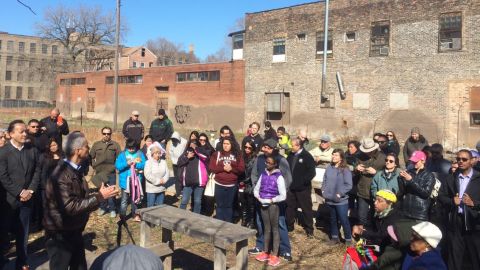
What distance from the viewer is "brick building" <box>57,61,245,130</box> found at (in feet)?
106

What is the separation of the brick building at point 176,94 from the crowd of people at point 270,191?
22.7m

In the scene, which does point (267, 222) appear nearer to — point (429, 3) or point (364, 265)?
point (364, 265)

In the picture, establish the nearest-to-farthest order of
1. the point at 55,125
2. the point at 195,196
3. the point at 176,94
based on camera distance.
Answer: the point at 195,196, the point at 55,125, the point at 176,94

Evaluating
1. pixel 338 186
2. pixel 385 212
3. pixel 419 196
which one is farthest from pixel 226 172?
pixel 419 196

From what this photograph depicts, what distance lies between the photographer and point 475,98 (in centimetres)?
2109

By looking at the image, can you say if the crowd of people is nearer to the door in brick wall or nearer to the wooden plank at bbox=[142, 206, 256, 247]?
the wooden plank at bbox=[142, 206, 256, 247]

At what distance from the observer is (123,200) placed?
27.0ft

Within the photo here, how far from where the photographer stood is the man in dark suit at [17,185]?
536 centimetres

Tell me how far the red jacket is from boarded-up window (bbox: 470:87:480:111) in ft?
58.4

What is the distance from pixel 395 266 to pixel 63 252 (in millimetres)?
3118

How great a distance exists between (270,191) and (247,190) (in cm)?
137

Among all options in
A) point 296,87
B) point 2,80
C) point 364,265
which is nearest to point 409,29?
point 296,87

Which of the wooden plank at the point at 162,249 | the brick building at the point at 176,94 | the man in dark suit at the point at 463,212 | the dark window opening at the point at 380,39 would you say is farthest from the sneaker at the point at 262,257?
the brick building at the point at 176,94

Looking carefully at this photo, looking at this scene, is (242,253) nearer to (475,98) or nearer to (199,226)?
(199,226)
